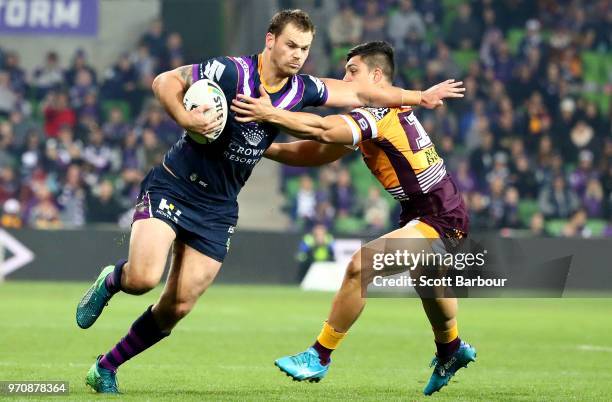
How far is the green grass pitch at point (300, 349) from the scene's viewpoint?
7852 mm

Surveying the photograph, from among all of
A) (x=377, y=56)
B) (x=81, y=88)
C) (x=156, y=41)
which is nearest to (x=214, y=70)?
(x=377, y=56)

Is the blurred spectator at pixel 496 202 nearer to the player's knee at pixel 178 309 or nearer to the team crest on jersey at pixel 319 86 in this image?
the team crest on jersey at pixel 319 86

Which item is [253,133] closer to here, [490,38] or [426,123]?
[426,123]

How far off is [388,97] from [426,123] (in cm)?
1493

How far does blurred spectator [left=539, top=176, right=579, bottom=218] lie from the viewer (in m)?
21.5

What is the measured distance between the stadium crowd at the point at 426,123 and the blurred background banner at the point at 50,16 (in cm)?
68

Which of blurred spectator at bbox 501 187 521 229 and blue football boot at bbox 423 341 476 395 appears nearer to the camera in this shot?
blue football boot at bbox 423 341 476 395

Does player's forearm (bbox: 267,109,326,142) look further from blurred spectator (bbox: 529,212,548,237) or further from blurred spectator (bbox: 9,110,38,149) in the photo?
blurred spectator (bbox: 9,110,38,149)

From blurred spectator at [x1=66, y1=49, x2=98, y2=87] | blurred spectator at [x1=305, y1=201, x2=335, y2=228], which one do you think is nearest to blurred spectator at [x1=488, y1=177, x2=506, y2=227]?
blurred spectator at [x1=305, y1=201, x2=335, y2=228]

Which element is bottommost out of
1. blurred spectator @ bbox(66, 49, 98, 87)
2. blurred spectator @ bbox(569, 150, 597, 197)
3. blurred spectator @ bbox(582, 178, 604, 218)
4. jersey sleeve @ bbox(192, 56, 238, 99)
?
blurred spectator @ bbox(582, 178, 604, 218)

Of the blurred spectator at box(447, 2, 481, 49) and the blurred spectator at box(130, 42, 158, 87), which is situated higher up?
the blurred spectator at box(447, 2, 481, 49)

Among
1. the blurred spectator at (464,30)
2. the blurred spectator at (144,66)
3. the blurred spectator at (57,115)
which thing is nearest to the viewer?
the blurred spectator at (57,115)

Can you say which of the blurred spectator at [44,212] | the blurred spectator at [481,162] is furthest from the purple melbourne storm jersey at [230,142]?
the blurred spectator at [481,162]

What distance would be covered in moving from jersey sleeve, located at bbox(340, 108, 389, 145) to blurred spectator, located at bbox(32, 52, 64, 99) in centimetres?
1646
